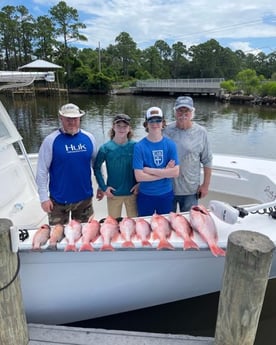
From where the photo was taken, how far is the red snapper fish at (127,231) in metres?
2.51

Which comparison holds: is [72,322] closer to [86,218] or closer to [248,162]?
[86,218]

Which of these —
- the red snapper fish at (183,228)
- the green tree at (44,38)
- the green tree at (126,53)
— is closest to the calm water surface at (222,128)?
the red snapper fish at (183,228)

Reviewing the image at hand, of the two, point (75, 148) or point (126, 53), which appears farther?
point (126, 53)

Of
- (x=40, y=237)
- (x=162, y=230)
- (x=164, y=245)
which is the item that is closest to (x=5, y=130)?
(x=40, y=237)

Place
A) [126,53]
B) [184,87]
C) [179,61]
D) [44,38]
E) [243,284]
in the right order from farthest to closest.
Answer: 1. [179,61]
2. [126,53]
3. [44,38]
4. [184,87]
5. [243,284]

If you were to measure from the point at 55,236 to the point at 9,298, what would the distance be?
54 centimetres

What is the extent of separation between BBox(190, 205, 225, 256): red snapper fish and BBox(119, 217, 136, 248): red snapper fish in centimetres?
49

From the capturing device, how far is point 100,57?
62.3m

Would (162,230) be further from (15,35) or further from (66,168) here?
(15,35)

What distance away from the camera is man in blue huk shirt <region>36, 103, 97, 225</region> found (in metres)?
2.94

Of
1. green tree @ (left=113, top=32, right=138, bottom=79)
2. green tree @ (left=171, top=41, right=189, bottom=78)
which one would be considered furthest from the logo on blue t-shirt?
green tree @ (left=171, top=41, right=189, bottom=78)

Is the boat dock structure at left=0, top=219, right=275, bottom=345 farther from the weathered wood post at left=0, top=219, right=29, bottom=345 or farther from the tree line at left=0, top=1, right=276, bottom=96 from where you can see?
the tree line at left=0, top=1, right=276, bottom=96

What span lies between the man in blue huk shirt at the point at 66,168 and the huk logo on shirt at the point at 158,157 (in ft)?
2.07

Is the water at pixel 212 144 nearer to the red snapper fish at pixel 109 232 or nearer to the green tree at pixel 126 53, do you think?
the red snapper fish at pixel 109 232
